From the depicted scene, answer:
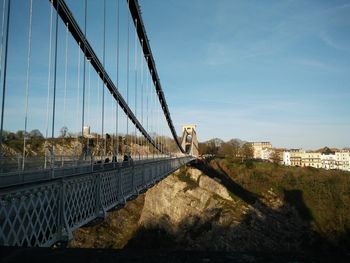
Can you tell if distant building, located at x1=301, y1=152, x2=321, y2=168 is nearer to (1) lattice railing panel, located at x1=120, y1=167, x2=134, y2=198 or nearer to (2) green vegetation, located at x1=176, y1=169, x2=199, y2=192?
(2) green vegetation, located at x1=176, y1=169, x2=199, y2=192

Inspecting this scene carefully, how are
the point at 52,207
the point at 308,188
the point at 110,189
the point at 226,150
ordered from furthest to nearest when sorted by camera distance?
the point at 226,150
the point at 308,188
the point at 110,189
the point at 52,207

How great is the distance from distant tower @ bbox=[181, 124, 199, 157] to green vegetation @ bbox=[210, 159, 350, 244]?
8.41 metres

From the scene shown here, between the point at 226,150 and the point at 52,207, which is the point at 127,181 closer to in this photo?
the point at 52,207

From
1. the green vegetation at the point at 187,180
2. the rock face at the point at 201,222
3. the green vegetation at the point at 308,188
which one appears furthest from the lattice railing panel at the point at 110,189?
the green vegetation at the point at 187,180

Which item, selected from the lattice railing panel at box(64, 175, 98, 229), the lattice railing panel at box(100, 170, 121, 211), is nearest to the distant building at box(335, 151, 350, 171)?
the lattice railing panel at box(100, 170, 121, 211)

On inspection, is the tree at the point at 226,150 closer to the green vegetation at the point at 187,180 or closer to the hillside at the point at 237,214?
the hillside at the point at 237,214

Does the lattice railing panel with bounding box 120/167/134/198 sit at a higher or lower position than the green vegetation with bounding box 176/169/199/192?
higher

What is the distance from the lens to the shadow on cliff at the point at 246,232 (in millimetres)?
41812

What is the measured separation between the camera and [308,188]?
56.1 meters

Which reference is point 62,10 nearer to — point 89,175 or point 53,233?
point 89,175

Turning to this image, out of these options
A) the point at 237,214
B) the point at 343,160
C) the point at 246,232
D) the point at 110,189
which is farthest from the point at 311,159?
the point at 110,189

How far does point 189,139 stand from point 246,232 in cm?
3991

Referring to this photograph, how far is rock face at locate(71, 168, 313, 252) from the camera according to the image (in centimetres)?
4175

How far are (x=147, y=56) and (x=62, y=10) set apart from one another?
1425 centimetres
